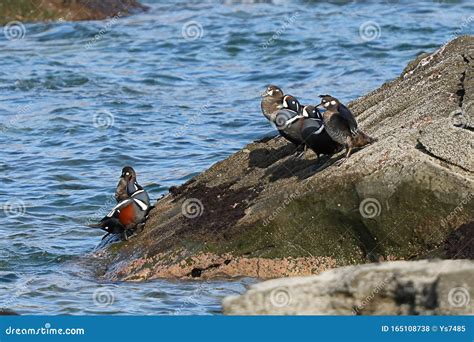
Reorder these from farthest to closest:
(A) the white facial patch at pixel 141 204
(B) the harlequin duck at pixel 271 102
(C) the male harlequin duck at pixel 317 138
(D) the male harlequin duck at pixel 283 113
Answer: (B) the harlequin duck at pixel 271 102 → (A) the white facial patch at pixel 141 204 → (D) the male harlequin duck at pixel 283 113 → (C) the male harlequin duck at pixel 317 138

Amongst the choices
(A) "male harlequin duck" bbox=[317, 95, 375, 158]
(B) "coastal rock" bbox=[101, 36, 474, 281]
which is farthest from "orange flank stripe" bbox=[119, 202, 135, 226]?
(A) "male harlequin duck" bbox=[317, 95, 375, 158]

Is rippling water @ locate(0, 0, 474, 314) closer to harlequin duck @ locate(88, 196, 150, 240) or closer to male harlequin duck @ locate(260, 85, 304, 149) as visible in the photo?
harlequin duck @ locate(88, 196, 150, 240)

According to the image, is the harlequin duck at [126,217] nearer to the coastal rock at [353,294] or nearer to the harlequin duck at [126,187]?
the harlequin duck at [126,187]

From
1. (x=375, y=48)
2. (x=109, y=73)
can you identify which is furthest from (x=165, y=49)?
(x=375, y=48)

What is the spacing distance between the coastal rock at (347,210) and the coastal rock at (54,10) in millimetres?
13251

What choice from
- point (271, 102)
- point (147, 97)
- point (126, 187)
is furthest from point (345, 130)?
point (147, 97)

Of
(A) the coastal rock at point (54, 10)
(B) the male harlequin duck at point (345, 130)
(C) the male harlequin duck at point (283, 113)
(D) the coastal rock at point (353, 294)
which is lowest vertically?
(D) the coastal rock at point (353, 294)

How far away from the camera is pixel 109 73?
17.7 m

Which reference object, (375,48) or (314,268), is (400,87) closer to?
(314,268)

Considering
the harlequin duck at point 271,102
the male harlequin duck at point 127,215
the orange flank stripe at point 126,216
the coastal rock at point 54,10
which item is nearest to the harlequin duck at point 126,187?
the male harlequin duck at point 127,215

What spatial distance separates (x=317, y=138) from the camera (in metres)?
8.47

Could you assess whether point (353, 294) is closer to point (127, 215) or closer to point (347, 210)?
point (347, 210)

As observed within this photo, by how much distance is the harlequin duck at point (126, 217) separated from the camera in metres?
9.09

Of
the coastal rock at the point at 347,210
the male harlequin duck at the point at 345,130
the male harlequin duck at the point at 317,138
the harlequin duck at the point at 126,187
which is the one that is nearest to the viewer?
the coastal rock at the point at 347,210
